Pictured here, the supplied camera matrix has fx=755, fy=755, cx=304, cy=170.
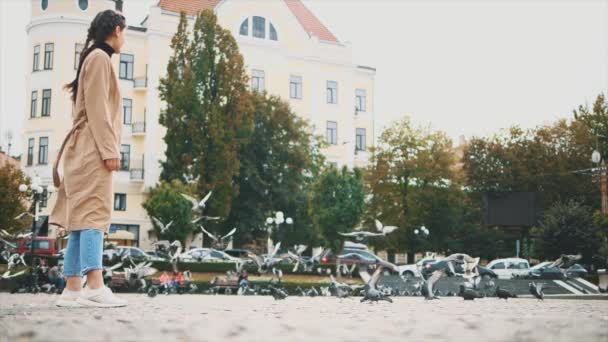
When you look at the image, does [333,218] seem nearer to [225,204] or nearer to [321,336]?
[225,204]

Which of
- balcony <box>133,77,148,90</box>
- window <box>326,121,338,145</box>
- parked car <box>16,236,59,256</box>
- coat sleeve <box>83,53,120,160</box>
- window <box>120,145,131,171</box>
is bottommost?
parked car <box>16,236,59,256</box>

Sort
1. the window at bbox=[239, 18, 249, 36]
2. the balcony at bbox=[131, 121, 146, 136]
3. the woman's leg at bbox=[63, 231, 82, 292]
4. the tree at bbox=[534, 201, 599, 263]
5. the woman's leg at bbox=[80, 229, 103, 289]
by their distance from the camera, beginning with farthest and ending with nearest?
the window at bbox=[239, 18, 249, 36] → the balcony at bbox=[131, 121, 146, 136] → the tree at bbox=[534, 201, 599, 263] → the woman's leg at bbox=[63, 231, 82, 292] → the woman's leg at bbox=[80, 229, 103, 289]

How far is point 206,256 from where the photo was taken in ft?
130

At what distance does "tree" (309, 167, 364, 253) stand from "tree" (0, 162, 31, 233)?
16.1 metres

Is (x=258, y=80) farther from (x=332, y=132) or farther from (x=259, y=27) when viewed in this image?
(x=332, y=132)

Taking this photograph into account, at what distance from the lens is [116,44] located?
7199 mm

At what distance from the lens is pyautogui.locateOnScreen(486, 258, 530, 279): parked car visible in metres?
43.0

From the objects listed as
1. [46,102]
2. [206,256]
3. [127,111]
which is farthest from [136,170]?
[206,256]

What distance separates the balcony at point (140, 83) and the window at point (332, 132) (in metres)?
14.6

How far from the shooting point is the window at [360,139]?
5991 centimetres

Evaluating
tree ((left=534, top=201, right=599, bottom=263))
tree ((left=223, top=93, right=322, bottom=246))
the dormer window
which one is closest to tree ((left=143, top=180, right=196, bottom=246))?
A: tree ((left=223, top=93, right=322, bottom=246))

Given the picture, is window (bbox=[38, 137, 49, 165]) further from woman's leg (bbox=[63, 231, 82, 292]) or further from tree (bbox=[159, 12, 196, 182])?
woman's leg (bbox=[63, 231, 82, 292])

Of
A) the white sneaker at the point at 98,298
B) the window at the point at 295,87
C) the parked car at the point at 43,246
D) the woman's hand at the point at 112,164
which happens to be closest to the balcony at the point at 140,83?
the window at the point at 295,87

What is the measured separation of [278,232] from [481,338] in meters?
42.8
